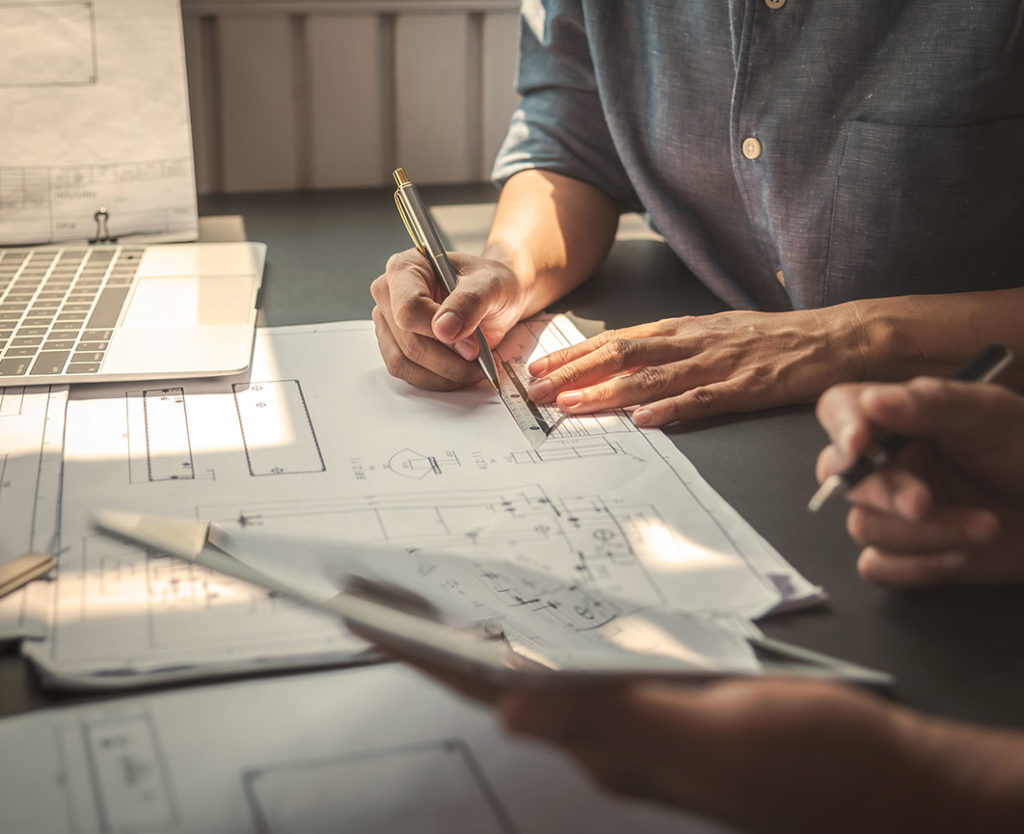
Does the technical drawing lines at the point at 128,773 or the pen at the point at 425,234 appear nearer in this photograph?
the technical drawing lines at the point at 128,773

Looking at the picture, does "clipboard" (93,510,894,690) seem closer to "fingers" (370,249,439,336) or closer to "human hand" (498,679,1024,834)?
"human hand" (498,679,1024,834)

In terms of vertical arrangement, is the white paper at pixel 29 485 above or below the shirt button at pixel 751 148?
below

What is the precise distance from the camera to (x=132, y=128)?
1194 mm

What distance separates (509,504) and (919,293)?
1.70ft

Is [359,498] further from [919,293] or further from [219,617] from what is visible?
[919,293]

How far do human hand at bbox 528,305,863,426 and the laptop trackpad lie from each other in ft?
1.05

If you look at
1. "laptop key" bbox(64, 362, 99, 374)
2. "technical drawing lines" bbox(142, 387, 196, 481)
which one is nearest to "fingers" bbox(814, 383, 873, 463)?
"technical drawing lines" bbox(142, 387, 196, 481)

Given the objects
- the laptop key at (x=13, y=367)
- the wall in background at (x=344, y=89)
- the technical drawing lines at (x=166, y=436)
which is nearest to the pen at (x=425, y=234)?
the technical drawing lines at (x=166, y=436)

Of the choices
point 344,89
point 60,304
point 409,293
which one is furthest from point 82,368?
point 344,89

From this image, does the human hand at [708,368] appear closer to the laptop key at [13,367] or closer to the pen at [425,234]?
the pen at [425,234]

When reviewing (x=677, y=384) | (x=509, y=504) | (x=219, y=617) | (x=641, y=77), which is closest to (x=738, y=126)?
(x=641, y=77)

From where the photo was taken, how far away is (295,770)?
1.40 ft

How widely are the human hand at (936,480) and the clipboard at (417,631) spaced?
0.28 feet

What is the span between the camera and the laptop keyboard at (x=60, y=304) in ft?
2.77
